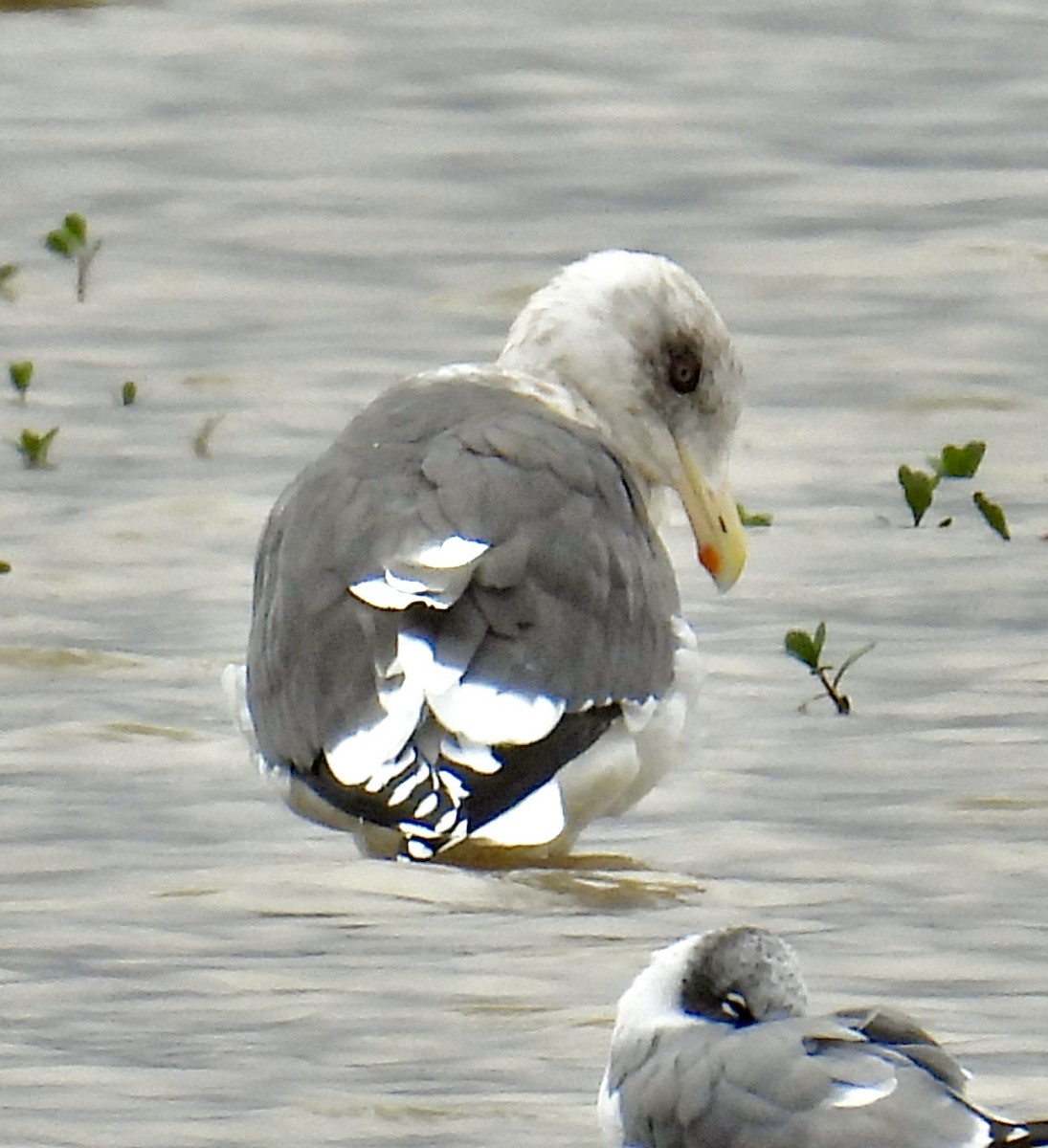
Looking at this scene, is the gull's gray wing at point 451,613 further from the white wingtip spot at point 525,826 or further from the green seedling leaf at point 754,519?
the green seedling leaf at point 754,519

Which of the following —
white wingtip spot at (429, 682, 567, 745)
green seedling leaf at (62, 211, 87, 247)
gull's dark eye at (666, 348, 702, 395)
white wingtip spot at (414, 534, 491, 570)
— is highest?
gull's dark eye at (666, 348, 702, 395)

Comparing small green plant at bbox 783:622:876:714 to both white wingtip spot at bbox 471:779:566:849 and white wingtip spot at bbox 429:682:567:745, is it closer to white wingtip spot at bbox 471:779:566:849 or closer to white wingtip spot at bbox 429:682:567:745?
white wingtip spot at bbox 429:682:567:745

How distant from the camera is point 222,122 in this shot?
11.5m

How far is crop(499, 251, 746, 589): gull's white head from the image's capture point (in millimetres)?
7430

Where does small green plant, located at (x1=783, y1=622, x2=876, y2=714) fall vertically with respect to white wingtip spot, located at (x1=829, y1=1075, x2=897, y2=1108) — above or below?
below

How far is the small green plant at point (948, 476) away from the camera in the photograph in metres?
8.05

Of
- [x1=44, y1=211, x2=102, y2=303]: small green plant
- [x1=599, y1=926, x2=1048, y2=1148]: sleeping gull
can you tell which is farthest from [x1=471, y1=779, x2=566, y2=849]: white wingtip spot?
[x1=44, y1=211, x2=102, y2=303]: small green plant

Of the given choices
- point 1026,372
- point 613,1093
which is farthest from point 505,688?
point 1026,372

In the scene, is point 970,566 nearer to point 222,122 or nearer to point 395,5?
point 222,122

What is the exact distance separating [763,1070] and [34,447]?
434 centimetres

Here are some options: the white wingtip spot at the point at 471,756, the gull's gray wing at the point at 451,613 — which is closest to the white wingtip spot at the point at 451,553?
the gull's gray wing at the point at 451,613

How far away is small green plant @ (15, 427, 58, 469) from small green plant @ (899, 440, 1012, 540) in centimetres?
182

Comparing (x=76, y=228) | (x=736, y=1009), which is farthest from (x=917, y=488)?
(x=736, y=1009)

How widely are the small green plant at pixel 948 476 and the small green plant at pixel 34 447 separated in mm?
1818
